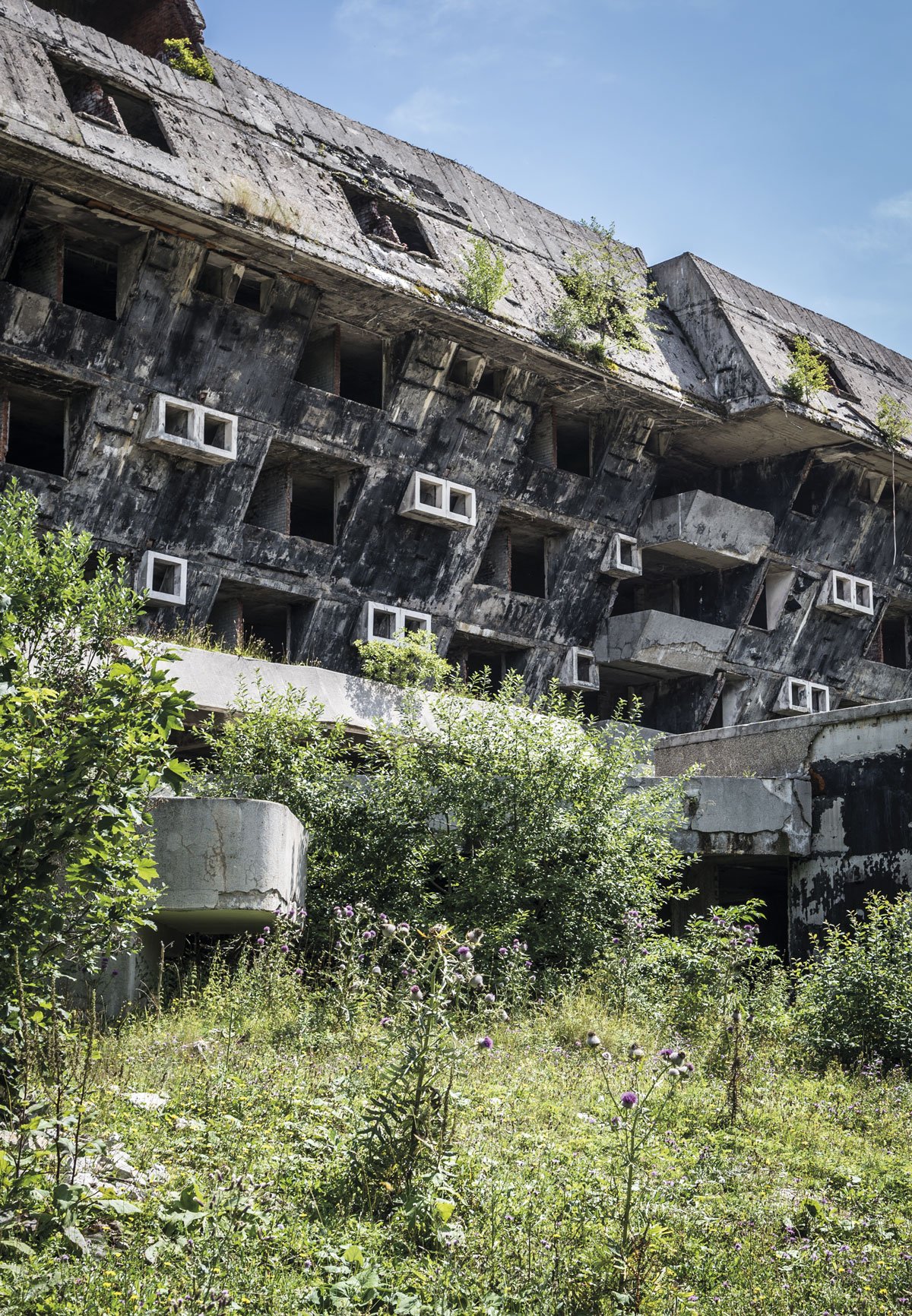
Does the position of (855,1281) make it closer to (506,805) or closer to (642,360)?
(506,805)

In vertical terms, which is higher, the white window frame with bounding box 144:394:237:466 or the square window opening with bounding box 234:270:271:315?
the square window opening with bounding box 234:270:271:315

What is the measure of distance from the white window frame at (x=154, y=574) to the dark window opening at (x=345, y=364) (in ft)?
12.5

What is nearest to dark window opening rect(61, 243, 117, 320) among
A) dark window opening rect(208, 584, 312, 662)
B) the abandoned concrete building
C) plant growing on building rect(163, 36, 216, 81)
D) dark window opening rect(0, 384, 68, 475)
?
the abandoned concrete building

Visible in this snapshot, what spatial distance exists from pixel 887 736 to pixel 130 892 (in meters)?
11.3

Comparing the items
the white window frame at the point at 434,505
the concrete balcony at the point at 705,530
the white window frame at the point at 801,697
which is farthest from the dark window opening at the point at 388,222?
the white window frame at the point at 801,697

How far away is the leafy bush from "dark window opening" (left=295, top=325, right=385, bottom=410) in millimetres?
13492

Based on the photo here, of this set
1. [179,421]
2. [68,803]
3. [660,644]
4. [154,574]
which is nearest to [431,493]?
[179,421]

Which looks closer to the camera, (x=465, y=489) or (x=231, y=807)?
(x=231, y=807)

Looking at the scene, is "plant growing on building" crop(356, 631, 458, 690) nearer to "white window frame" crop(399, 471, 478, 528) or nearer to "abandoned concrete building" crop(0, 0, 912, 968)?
"abandoned concrete building" crop(0, 0, 912, 968)

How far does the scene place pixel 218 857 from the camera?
37.7ft

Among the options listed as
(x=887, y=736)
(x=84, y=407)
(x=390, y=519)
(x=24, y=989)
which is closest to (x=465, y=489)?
(x=390, y=519)

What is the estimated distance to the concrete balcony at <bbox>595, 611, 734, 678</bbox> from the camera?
2725 cm

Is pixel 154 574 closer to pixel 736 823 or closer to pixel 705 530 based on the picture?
pixel 736 823

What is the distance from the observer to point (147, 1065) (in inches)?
356
